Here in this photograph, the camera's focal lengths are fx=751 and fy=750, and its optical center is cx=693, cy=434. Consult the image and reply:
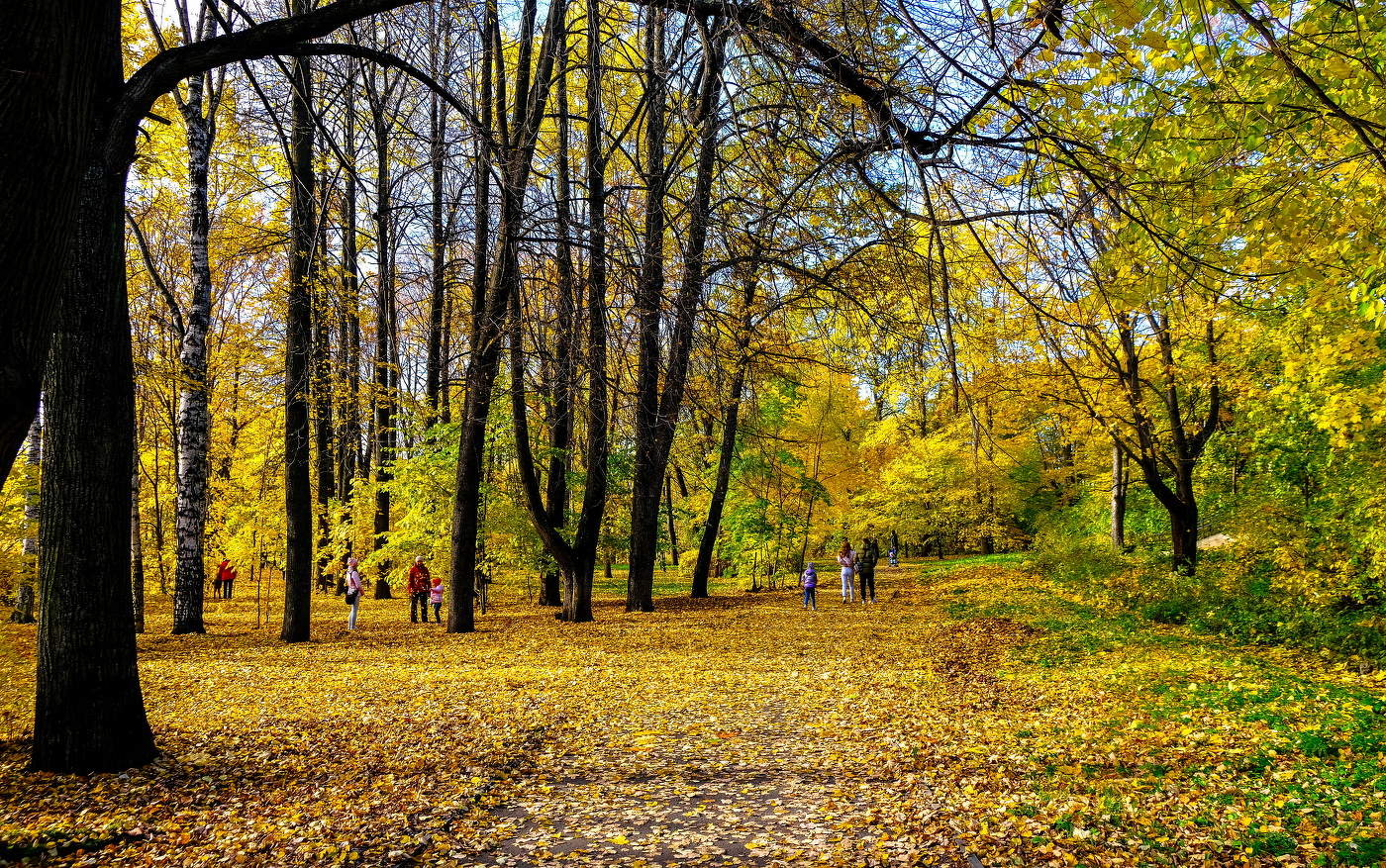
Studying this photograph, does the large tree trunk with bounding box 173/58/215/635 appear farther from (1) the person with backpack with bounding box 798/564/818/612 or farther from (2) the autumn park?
(1) the person with backpack with bounding box 798/564/818/612

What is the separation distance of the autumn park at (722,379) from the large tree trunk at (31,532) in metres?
0.19

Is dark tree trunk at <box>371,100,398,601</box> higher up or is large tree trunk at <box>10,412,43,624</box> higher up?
dark tree trunk at <box>371,100,398,601</box>

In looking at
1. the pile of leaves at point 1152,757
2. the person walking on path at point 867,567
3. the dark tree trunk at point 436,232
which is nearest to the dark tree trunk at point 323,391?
the dark tree trunk at point 436,232

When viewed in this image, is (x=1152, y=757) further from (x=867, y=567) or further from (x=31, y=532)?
(x=867, y=567)

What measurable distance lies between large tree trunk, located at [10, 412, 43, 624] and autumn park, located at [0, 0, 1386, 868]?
7.4 inches

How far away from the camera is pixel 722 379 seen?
15.2ft

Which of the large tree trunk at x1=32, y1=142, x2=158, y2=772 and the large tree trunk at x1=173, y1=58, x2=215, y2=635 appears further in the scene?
the large tree trunk at x1=173, y1=58, x2=215, y2=635

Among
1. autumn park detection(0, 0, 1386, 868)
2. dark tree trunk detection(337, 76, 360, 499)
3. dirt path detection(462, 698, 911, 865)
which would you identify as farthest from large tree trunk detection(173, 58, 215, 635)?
dirt path detection(462, 698, 911, 865)

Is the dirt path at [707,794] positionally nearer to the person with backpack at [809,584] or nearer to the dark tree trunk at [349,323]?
the dark tree trunk at [349,323]

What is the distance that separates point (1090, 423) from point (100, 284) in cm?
1567

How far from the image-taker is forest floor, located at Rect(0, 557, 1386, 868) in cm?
377

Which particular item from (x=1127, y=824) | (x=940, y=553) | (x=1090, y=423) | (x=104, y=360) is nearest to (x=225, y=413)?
(x=104, y=360)

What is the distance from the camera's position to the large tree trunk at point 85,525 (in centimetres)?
462

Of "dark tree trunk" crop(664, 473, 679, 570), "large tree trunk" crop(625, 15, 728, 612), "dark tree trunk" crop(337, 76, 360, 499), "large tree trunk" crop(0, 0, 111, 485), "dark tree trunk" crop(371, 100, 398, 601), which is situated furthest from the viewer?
"dark tree trunk" crop(664, 473, 679, 570)
